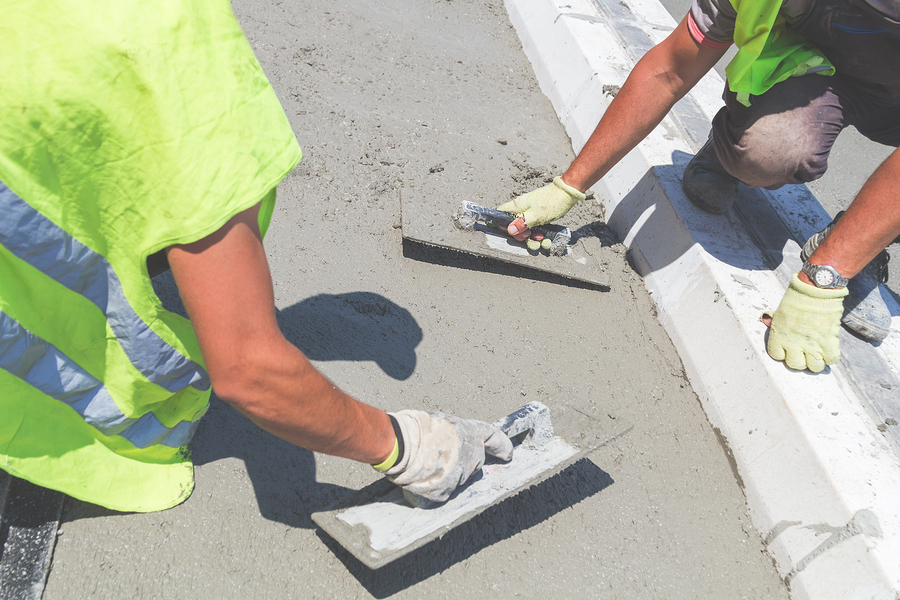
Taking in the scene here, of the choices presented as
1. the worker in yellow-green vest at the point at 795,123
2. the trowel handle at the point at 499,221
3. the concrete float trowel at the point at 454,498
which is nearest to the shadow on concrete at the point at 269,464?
the concrete float trowel at the point at 454,498

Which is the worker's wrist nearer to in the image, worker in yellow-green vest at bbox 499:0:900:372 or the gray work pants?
worker in yellow-green vest at bbox 499:0:900:372

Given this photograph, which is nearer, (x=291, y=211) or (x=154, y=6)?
(x=154, y=6)

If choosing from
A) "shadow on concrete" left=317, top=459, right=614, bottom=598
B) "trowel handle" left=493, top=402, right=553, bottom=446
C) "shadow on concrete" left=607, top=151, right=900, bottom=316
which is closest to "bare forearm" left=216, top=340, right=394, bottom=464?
"shadow on concrete" left=317, top=459, right=614, bottom=598

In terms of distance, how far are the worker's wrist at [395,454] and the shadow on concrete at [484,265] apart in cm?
98

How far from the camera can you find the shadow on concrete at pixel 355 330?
5.60ft

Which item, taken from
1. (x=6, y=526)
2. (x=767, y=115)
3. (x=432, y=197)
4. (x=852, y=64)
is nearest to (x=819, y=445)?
(x=767, y=115)

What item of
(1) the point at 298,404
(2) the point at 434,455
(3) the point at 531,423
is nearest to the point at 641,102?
(3) the point at 531,423

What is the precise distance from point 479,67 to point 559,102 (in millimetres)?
486

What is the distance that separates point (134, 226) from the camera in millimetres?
848

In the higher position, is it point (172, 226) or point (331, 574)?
point (172, 226)

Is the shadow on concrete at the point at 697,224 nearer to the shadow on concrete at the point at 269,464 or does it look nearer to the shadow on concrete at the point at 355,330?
the shadow on concrete at the point at 355,330

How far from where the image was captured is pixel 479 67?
3.04 m


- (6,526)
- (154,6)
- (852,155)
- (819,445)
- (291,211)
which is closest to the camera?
(154,6)

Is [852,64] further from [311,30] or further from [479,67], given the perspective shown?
[311,30]
